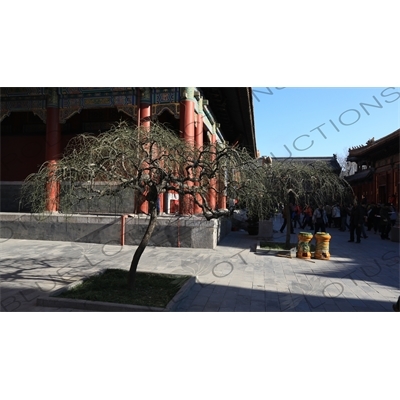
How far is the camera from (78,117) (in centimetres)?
1209

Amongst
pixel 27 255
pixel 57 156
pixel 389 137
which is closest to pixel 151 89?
pixel 57 156

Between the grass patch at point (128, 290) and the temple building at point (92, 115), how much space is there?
242 centimetres

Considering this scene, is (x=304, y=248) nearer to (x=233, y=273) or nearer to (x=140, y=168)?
(x=233, y=273)

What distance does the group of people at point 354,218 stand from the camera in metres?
10.6

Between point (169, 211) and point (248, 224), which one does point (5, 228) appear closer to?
point (169, 211)

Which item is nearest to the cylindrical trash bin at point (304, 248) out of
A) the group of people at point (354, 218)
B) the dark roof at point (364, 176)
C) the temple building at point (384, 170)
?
the group of people at point (354, 218)

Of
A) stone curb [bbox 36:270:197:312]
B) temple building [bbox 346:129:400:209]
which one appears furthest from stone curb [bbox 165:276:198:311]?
temple building [bbox 346:129:400:209]

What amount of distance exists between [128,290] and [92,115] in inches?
364

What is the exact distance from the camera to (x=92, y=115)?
12.0 meters

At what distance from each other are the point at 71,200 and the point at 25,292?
153 centimetres

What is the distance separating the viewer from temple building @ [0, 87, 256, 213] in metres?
9.24

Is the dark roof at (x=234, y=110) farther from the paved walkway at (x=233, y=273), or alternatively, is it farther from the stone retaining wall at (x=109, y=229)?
the paved walkway at (x=233, y=273)

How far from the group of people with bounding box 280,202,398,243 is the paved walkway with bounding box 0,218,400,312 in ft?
4.52

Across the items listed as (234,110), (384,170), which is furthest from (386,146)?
(234,110)
